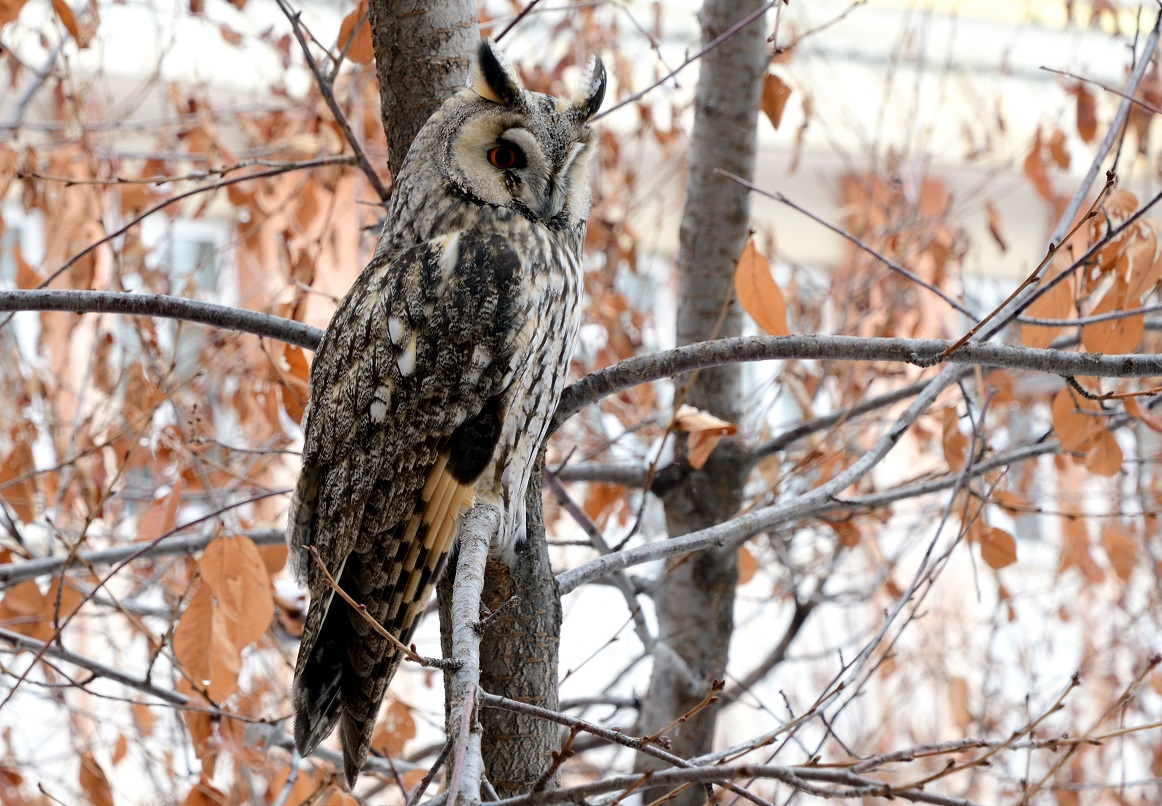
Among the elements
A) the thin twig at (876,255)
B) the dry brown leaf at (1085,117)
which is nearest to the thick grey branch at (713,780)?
the thin twig at (876,255)

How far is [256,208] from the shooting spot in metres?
3.20

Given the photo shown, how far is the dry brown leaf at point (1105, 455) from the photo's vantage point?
1979 millimetres

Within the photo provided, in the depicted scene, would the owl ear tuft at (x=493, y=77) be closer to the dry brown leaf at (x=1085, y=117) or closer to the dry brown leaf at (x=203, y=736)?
the dry brown leaf at (x=203, y=736)

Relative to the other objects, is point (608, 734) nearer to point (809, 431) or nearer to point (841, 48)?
point (809, 431)

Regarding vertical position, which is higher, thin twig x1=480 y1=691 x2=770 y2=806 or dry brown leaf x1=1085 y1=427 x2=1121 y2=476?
dry brown leaf x1=1085 y1=427 x2=1121 y2=476

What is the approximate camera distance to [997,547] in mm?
2100

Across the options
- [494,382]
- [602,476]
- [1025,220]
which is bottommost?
[494,382]

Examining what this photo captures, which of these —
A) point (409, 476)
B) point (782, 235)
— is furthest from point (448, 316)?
point (782, 235)

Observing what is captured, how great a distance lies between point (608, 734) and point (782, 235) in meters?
7.73

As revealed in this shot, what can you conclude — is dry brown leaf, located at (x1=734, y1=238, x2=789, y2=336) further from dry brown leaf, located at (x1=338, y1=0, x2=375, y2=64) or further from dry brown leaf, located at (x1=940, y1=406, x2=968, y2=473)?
dry brown leaf, located at (x1=338, y1=0, x2=375, y2=64)

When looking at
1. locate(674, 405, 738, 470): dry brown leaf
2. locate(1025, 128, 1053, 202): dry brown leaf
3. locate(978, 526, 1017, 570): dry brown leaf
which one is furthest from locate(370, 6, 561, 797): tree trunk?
locate(1025, 128, 1053, 202): dry brown leaf

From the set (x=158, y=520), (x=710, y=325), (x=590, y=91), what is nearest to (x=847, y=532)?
(x=710, y=325)

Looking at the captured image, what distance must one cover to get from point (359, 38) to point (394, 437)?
31.6 inches

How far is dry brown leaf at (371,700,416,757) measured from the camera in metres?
2.03
